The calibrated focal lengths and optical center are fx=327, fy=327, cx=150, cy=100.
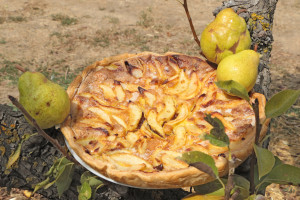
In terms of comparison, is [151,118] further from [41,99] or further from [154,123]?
[41,99]

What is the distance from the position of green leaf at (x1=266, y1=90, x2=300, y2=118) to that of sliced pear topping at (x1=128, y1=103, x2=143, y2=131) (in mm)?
981

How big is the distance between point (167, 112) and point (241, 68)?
1.98ft

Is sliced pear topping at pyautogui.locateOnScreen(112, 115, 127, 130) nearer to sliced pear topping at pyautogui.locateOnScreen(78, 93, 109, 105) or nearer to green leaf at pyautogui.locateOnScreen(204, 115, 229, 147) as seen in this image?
sliced pear topping at pyautogui.locateOnScreen(78, 93, 109, 105)

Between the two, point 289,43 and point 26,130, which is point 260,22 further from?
point 289,43

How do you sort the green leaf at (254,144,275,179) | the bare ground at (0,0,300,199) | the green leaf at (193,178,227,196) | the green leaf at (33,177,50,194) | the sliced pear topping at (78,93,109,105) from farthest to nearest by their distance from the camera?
1. the bare ground at (0,0,300,199)
2. the sliced pear topping at (78,93,109,105)
3. the green leaf at (33,177,50,194)
4. the green leaf at (193,178,227,196)
5. the green leaf at (254,144,275,179)

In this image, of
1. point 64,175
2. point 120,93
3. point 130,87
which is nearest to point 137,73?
point 130,87

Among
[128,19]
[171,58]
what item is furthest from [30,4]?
[171,58]

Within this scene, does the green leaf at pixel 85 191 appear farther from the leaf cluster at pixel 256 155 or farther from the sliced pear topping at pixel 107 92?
the sliced pear topping at pixel 107 92

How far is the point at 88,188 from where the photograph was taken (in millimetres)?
1920

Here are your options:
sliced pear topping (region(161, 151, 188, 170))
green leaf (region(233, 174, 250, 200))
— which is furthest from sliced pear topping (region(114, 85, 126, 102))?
green leaf (region(233, 174, 250, 200))

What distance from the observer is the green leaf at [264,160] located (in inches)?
Result: 56.0

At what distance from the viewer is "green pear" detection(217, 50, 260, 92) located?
2.28 m

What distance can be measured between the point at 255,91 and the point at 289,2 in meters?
8.06

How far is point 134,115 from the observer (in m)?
2.32
